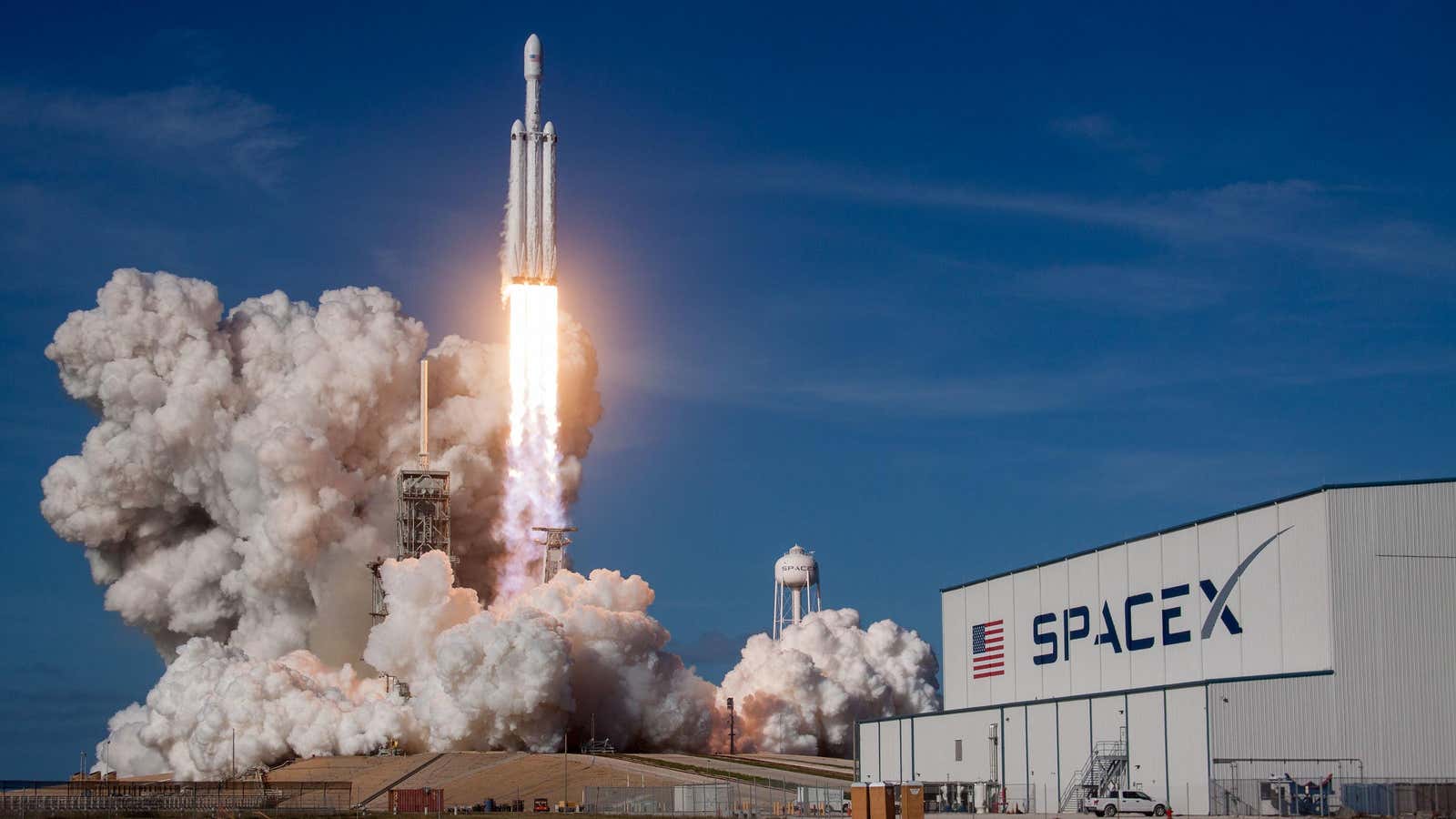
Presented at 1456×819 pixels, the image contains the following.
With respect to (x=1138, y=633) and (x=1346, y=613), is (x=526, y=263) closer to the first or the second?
(x=1138, y=633)

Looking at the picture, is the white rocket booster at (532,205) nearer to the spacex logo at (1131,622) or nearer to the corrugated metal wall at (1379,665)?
the spacex logo at (1131,622)

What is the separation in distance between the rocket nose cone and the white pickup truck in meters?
51.7

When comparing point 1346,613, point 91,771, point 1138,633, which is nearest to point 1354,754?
point 1346,613

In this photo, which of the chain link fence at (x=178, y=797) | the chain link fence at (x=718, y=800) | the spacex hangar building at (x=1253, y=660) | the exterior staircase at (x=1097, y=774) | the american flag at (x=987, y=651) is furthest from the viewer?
the american flag at (x=987, y=651)

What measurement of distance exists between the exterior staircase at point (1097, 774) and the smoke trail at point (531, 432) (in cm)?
4254

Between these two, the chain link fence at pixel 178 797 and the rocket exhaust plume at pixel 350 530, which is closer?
the chain link fence at pixel 178 797

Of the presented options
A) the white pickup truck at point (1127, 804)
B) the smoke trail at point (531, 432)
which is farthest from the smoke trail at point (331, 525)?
the white pickup truck at point (1127, 804)

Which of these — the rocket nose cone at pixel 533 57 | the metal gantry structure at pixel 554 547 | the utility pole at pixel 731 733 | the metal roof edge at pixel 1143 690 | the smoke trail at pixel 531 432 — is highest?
the rocket nose cone at pixel 533 57

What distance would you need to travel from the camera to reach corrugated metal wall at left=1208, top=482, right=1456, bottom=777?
6194cm

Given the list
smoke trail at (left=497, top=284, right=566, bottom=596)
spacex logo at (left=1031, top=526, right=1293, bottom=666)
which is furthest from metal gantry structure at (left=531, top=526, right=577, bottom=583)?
spacex logo at (left=1031, top=526, right=1293, bottom=666)

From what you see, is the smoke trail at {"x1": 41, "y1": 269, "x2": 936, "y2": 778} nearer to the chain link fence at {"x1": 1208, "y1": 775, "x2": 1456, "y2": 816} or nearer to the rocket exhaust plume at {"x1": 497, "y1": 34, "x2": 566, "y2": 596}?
the rocket exhaust plume at {"x1": 497, "y1": 34, "x2": 566, "y2": 596}

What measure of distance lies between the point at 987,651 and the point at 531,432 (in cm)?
3019

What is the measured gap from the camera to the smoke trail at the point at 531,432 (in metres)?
102

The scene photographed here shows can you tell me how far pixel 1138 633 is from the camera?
7412 centimetres
